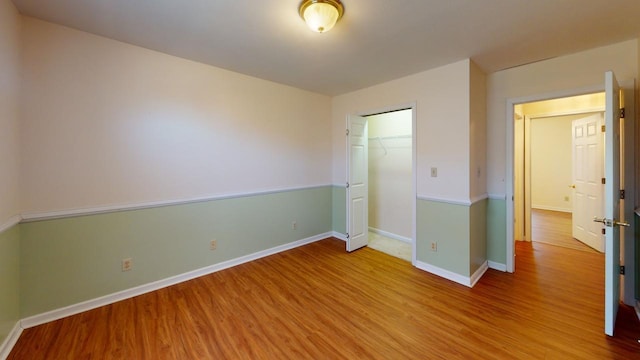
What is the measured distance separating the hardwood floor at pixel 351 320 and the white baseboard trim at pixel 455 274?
3.2 inches

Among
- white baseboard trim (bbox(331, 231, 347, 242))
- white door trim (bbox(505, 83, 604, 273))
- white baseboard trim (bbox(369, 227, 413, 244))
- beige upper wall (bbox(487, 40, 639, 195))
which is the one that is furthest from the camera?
white baseboard trim (bbox(331, 231, 347, 242))

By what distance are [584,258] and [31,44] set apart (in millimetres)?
6395

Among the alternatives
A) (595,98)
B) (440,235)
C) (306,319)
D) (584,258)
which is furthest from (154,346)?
(595,98)

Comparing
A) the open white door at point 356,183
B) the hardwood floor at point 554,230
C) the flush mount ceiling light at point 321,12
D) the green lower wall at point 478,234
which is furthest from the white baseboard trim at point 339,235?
the hardwood floor at point 554,230

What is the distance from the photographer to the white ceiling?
178 centimetres

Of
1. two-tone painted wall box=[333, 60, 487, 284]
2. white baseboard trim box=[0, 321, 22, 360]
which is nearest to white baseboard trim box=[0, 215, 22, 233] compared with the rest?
white baseboard trim box=[0, 321, 22, 360]

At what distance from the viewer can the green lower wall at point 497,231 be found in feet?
9.95

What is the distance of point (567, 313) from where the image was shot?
216cm

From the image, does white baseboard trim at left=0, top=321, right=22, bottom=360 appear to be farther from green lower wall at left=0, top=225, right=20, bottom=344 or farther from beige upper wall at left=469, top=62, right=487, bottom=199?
beige upper wall at left=469, top=62, right=487, bottom=199

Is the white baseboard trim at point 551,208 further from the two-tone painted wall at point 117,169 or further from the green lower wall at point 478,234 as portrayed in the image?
the two-tone painted wall at point 117,169

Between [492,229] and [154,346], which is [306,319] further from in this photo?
[492,229]

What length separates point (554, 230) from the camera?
4.68 meters

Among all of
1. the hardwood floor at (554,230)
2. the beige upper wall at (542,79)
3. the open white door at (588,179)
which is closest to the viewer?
the beige upper wall at (542,79)

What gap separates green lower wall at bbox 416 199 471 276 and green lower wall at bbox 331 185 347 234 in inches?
52.8
